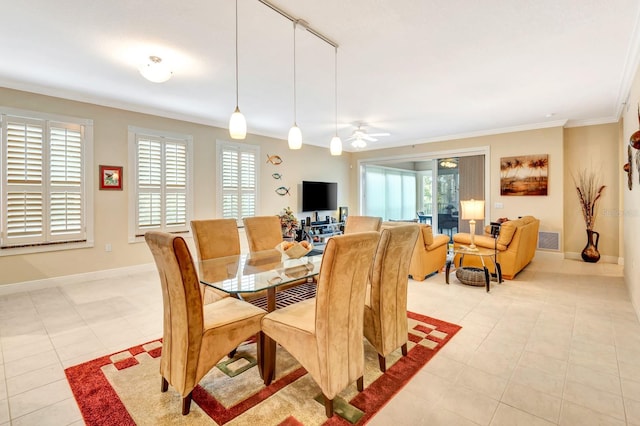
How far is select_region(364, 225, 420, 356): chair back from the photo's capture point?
2.11m

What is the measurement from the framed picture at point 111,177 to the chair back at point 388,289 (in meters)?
4.36

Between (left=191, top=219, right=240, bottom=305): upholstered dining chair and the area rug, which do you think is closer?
the area rug

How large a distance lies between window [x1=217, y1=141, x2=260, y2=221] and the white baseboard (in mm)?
1661

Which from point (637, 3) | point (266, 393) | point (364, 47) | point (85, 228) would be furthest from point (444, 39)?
point (85, 228)

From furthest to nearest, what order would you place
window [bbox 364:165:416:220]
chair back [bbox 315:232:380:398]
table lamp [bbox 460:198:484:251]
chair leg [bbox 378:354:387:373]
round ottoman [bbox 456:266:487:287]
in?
window [bbox 364:165:416:220], table lamp [bbox 460:198:484:251], round ottoman [bbox 456:266:487:287], chair leg [bbox 378:354:387:373], chair back [bbox 315:232:380:398]

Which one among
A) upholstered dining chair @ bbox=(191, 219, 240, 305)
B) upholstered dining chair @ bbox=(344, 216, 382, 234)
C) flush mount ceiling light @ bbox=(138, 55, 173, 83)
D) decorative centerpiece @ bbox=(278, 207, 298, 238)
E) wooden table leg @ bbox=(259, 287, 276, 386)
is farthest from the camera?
decorative centerpiece @ bbox=(278, 207, 298, 238)

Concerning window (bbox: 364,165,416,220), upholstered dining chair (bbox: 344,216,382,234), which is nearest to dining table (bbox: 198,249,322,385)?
upholstered dining chair (bbox: 344,216,382,234)

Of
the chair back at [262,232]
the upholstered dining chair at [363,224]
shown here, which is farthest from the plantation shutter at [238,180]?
the upholstered dining chair at [363,224]

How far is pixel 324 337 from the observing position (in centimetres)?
170

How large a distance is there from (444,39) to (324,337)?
2719mm

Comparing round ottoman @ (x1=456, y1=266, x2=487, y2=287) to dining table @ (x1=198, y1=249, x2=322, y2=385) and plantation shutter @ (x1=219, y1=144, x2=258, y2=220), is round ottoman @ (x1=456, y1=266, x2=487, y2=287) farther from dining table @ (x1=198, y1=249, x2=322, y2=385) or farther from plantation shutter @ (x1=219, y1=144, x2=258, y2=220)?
plantation shutter @ (x1=219, y1=144, x2=258, y2=220)

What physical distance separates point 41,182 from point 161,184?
1.50 metres

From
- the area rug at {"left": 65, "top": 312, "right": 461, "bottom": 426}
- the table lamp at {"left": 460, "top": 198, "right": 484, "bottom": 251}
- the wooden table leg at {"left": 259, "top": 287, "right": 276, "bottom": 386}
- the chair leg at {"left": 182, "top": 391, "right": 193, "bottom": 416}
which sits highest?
the table lamp at {"left": 460, "top": 198, "right": 484, "bottom": 251}

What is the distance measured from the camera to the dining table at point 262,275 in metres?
2.05
